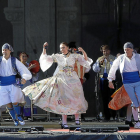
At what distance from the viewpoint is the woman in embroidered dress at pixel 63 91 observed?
9.77 meters

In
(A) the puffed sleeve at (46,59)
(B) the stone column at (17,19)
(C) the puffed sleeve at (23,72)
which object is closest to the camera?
(C) the puffed sleeve at (23,72)

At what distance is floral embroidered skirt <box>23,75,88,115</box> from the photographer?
9766 millimetres

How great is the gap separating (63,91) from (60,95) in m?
0.10

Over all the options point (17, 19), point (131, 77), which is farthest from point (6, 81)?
point (17, 19)

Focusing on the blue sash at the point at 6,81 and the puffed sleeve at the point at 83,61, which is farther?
the puffed sleeve at the point at 83,61

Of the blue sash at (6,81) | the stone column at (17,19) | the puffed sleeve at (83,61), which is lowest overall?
the blue sash at (6,81)

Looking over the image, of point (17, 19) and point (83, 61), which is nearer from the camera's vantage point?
point (83, 61)

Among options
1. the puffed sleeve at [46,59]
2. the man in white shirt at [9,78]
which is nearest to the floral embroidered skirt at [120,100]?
the puffed sleeve at [46,59]

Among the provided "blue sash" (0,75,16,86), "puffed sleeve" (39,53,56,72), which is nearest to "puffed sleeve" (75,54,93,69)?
"puffed sleeve" (39,53,56,72)

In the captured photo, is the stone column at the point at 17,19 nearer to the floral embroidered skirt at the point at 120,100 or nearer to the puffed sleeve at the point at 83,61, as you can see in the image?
the puffed sleeve at the point at 83,61

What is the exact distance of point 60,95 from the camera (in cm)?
979

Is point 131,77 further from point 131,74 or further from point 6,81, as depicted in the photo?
point 6,81

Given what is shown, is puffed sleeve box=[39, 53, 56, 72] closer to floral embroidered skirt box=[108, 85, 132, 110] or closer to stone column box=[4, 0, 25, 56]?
floral embroidered skirt box=[108, 85, 132, 110]

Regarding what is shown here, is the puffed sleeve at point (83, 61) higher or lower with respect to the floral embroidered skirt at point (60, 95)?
higher
